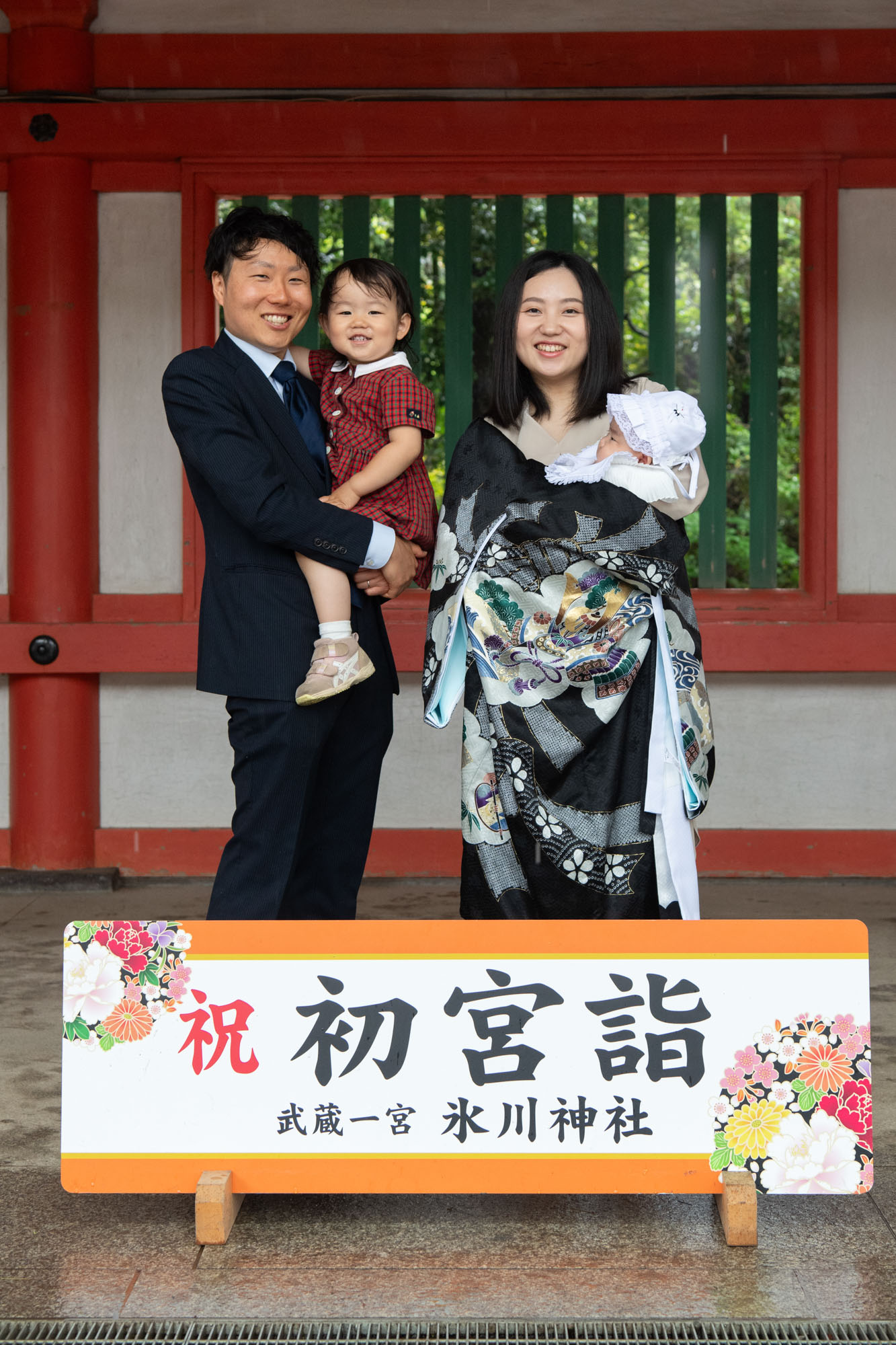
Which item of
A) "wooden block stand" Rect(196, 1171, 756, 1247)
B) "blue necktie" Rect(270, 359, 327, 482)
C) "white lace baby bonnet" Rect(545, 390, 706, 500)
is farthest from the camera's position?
"blue necktie" Rect(270, 359, 327, 482)

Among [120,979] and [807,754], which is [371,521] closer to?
[120,979]

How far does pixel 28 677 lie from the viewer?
440 cm

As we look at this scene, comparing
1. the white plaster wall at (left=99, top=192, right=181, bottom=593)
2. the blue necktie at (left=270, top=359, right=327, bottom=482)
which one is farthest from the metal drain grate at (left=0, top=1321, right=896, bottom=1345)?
the white plaster wall at (left=99, top=192, right=181, bottom=593)

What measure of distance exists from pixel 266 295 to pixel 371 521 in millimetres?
464

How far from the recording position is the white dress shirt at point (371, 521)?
236 centimetres

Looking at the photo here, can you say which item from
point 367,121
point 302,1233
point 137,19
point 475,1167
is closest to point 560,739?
point 475,1167

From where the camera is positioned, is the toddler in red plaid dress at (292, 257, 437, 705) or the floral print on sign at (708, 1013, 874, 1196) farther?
the toddler in red plaid dress at (292, 257, 437, 705)

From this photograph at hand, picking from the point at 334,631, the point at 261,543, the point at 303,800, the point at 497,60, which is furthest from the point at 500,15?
the point at 303,800

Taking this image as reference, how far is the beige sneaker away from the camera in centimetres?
230

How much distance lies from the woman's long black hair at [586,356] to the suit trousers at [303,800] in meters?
0.53

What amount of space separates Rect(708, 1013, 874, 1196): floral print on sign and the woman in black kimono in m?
0.42

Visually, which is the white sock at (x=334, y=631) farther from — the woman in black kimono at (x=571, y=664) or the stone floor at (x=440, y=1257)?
the stone floor at (x=440, y=1257)

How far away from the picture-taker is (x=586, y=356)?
2387mm

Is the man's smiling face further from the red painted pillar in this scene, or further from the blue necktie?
the red painted pillar
